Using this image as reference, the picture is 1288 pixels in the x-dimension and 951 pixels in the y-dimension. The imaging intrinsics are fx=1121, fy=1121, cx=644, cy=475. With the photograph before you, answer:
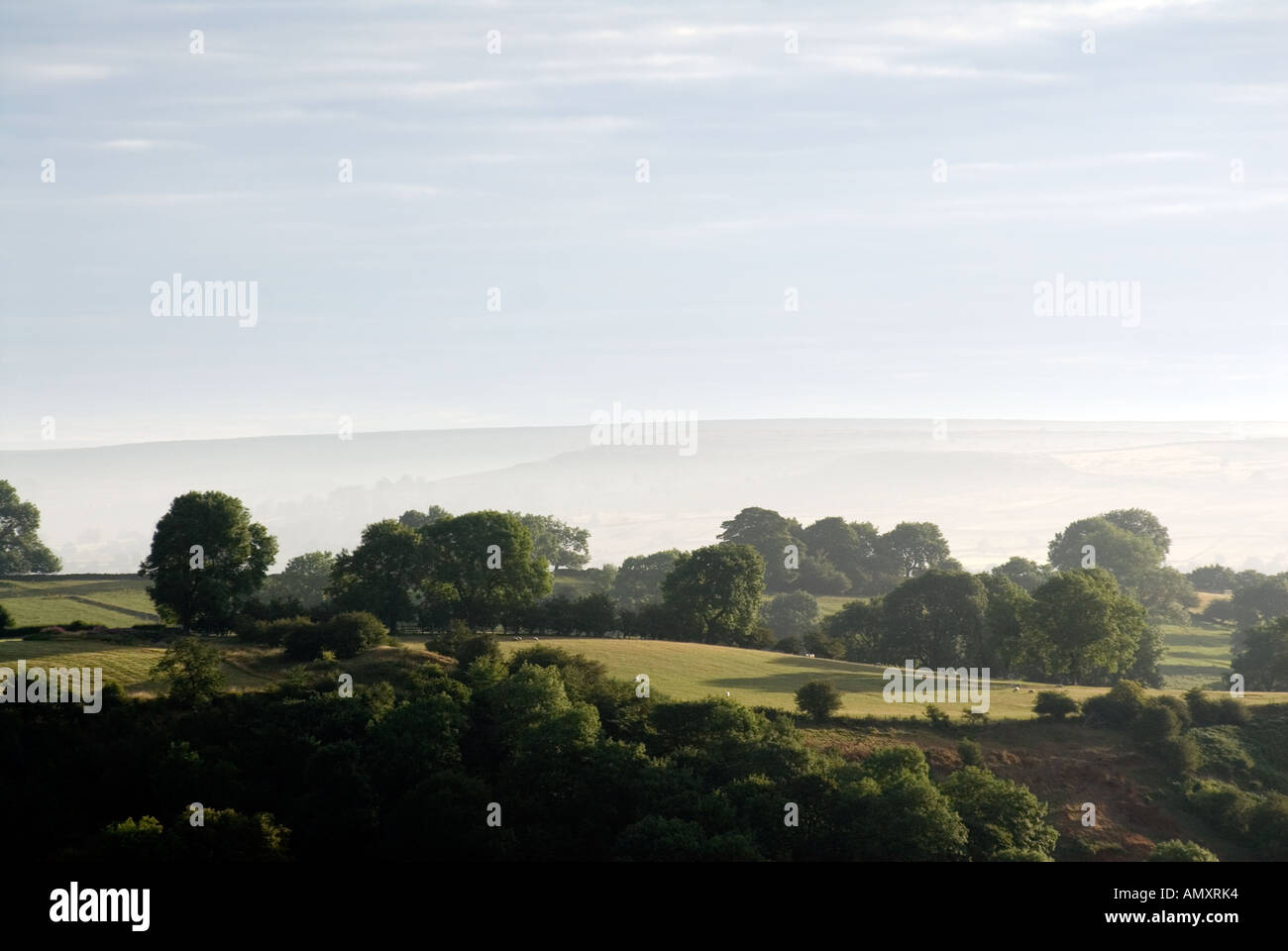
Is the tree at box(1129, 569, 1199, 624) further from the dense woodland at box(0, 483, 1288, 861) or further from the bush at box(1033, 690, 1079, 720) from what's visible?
the bush at box(1033, 690, 1079, 720)

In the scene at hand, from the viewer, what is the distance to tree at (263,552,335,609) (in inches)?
5851

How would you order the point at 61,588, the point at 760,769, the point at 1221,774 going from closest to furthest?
the point at 760,769 < the point at 1221,774 < the point at 61,588

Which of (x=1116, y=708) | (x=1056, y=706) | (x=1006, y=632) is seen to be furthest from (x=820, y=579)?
(x=1116, y=708)

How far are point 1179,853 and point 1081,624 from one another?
40666mm

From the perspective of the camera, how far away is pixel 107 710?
6475 cm

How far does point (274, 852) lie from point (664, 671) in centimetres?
4197

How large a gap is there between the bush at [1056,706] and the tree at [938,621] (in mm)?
30847

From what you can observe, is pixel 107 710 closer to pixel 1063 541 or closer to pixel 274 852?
pixel 274 852

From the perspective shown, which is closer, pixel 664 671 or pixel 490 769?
pixel 490 769

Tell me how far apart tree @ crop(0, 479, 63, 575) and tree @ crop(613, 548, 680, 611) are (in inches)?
3194

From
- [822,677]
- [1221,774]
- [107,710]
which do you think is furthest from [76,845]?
[1221,774]

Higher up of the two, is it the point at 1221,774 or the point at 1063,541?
the point at 1063,541

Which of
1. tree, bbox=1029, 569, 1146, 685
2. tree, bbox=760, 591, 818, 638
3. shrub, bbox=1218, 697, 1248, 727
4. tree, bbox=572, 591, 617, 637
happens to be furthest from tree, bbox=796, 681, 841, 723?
tree, bbox=760, 591, 818, 638
